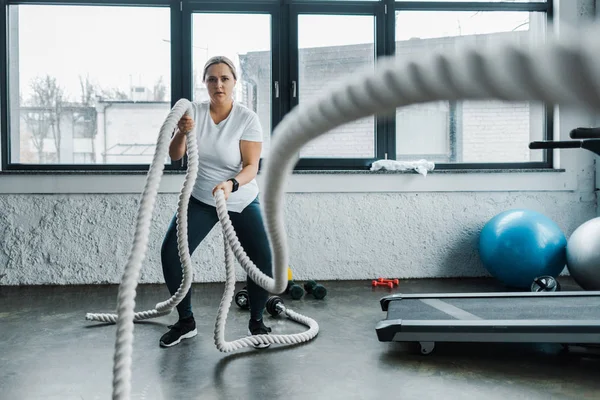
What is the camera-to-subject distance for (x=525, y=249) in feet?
13.1

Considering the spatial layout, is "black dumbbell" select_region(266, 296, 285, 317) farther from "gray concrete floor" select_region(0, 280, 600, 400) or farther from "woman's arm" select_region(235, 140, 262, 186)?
"woman's arm" select_region(235, 140, 262, 186)

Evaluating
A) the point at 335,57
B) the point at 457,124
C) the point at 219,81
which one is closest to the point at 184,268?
the point at 219,81

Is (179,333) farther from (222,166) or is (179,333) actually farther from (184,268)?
(222,166)

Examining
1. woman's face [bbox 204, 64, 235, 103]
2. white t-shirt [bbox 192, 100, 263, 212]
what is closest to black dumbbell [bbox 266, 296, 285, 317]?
white t-shirt [bbox 192, 100, 263, 212]

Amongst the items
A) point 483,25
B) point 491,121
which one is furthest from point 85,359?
point 483,25

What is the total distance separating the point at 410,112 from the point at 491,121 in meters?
0.73

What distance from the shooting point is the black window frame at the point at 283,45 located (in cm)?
477

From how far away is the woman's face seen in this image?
8.88 ft

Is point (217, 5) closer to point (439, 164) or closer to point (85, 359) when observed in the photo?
point (439, 164)

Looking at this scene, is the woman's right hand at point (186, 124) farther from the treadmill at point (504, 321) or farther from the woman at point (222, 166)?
the treadmill at point (504, 321)

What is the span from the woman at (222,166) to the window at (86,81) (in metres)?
2.19

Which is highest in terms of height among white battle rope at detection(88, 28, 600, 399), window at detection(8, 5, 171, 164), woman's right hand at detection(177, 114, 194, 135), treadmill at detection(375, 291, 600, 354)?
window at detection(8, 5, 171, 164)

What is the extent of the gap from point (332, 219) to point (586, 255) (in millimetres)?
1926

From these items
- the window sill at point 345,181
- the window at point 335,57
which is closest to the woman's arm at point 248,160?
the window sill at point 345,181
